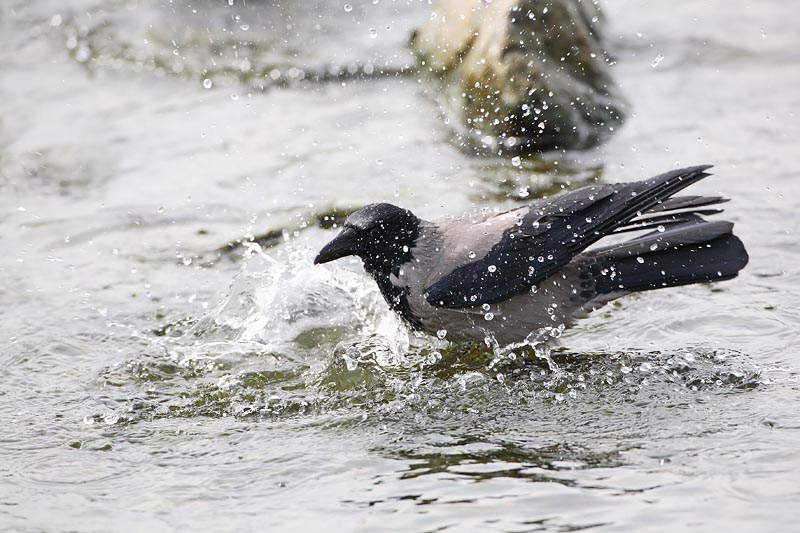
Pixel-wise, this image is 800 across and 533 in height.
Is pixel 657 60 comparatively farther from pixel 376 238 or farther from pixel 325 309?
pixel 376 238

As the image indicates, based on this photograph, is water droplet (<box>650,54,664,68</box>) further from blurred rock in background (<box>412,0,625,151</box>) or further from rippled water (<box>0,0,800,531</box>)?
blurred rock in background (<box>412,0,625,151</box>)

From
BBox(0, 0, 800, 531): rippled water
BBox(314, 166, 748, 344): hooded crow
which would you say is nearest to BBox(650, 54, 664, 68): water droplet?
BBox(0, 0, 800, 531): rippled water

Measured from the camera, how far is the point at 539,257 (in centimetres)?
564

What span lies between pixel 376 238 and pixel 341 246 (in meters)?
0.20

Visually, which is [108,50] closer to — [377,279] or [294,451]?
[377,279]

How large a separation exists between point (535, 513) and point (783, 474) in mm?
954

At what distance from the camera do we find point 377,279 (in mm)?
5863

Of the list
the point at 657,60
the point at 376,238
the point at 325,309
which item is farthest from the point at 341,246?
the point at 657,60

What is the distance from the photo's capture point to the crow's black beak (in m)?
5.73

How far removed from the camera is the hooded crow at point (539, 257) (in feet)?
18.3

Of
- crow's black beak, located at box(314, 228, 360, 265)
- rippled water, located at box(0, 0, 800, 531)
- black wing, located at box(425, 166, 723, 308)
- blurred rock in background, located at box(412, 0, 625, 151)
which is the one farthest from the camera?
blurred rock in background, located at box(412, 0, 625, 151)

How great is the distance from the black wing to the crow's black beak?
498 mm

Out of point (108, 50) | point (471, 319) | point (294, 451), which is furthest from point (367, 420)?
point (108, 50)

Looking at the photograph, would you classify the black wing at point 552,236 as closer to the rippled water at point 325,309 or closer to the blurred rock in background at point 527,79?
the rippled water at point 325,309
